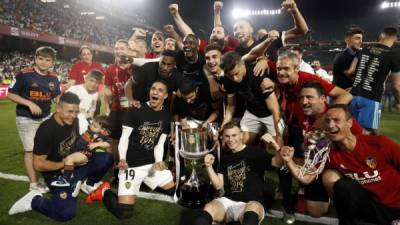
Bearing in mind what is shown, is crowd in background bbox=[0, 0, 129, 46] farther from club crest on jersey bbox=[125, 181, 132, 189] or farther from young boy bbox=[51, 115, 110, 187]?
club crest on jersey bbox=[125, 181, 132, 189]

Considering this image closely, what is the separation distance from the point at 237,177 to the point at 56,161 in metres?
2.13

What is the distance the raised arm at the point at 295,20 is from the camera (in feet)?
12.8

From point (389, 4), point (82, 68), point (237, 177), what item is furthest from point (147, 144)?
point (389, 4)

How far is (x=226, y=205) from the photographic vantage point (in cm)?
328

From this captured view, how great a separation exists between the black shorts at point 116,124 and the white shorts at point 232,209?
248 centimetres

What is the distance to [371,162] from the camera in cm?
285

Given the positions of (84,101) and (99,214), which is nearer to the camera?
(99,214)

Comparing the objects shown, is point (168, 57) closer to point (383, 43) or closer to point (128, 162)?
point (128, 162)

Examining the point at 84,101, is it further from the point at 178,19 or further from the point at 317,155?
the point at 317,155

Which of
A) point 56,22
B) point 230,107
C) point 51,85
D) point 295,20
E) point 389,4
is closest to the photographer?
point 295,20

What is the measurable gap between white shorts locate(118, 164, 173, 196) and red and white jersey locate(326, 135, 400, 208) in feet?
7.27

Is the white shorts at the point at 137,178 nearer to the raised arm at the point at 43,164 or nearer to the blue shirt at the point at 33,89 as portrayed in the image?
the raised arm at the point at 43,164

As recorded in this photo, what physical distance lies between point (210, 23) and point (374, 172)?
147ft

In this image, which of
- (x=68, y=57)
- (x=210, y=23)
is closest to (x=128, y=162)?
(x=68, y=57)
